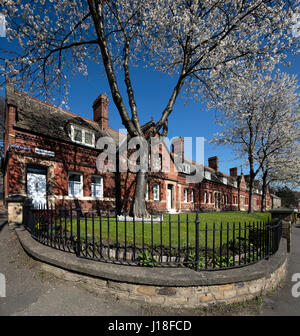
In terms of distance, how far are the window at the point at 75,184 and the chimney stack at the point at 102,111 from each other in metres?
6.35

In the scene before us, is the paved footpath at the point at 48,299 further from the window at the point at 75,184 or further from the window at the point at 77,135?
the window at the point at 77,135

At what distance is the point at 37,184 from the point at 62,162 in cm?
195

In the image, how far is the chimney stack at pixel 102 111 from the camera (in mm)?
17422

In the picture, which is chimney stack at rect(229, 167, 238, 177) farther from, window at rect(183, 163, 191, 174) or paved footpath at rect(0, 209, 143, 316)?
paved footpath at rect(0, 209, 143, 316)

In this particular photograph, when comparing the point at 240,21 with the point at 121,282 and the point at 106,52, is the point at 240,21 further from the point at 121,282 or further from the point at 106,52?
the point at 121,282

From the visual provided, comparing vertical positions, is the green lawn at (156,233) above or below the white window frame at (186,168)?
below

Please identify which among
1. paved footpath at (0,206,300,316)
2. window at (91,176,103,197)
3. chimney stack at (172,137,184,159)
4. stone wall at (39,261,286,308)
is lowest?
paved footpath at (0,206,300,316)

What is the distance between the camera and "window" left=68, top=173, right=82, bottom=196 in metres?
12.4

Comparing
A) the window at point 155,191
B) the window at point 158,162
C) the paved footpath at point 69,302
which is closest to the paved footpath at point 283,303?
the paved footpath at point 69,302

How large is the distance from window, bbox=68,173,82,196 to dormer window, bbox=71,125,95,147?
8.43 feet

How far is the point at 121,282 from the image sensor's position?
3.37 meters

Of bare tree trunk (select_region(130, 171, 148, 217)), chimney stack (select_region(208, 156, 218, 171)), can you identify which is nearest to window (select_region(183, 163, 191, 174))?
chimney stack (select_region(208, 156, 218, 171))

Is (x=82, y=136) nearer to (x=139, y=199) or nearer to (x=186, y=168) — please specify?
(x=139, y=199)

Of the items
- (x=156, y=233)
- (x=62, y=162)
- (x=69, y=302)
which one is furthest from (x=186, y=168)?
(x=69, y=302)
